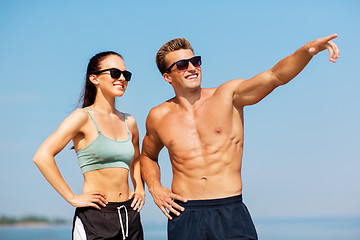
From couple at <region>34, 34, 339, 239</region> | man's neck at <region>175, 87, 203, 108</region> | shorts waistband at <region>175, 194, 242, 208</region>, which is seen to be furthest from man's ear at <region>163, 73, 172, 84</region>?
shorts waistband at <region>175, 194, 242, 208</region>

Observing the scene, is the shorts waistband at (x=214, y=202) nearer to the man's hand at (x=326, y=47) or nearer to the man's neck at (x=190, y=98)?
the man's neck at (x=190, y=98)

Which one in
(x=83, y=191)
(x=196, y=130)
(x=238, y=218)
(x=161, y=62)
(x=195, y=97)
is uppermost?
(x=161, y=62)

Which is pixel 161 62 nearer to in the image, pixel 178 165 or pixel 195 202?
pixel 178 165

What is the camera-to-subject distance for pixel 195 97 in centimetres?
606

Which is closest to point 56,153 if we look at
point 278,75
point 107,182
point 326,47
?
point 107,182

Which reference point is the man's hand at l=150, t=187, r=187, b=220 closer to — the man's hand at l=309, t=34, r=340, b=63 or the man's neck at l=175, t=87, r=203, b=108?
the man's neck at l=175, t=87, r=203, b=108

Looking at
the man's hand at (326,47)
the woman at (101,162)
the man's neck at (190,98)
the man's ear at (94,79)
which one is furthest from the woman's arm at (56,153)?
the man's hand at (326,47)

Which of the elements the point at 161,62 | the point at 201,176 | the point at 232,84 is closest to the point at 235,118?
the point at 232,84

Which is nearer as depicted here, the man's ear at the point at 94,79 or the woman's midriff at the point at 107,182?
the woman's midriff at the point at 107,182

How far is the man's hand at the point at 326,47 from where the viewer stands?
486 centimetres

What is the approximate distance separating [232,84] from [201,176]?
1015mm

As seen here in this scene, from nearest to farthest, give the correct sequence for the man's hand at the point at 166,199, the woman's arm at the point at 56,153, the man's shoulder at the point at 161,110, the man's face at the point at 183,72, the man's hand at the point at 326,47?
the man's hand at the point at 326,47 < the woman's arm at the point at 56,153 < the man's hand at the point at 166,199 < the man's face at the point at 183,72 < the man's shoulder at the point at 161,110

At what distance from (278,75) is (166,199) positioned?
1762mm

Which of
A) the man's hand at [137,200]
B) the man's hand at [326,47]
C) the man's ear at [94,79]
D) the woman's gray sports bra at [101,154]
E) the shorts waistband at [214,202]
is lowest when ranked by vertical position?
the shorts waistband at [214,202]
